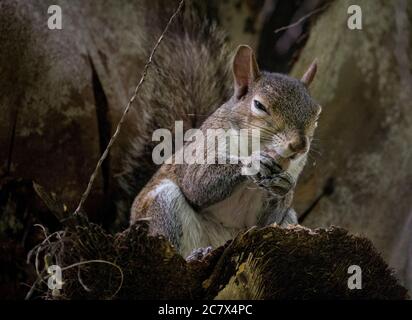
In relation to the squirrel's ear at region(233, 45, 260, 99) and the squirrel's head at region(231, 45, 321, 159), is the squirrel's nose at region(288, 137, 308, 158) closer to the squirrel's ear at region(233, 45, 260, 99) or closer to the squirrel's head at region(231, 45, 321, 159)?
the squirrel's head at region(231, 45, 321, 159)

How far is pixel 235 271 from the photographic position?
4.87 feet

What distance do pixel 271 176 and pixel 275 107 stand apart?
166 mm

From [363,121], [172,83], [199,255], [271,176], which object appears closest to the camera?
[199,255]

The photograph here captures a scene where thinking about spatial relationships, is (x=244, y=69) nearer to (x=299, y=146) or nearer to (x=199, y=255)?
(x=299, y=146)

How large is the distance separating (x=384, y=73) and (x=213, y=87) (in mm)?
538

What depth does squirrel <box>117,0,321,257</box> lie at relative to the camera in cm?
168

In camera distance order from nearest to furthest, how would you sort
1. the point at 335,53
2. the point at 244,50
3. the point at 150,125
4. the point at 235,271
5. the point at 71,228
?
the point at 71,228, the point at 235,271, the point at 244,50, the point at 150,125, the point at 335,53

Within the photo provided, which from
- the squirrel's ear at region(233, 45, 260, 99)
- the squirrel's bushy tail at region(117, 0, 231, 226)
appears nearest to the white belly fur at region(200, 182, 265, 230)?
the squirrel's ear at region(233, 45, 260, 99)

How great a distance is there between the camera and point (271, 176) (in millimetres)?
1650

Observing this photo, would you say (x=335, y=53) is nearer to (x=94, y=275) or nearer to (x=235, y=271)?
(x=235, y=271)

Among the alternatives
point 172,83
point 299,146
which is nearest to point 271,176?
point 299,146

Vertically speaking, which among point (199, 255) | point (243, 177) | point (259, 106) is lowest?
point (199, 255)

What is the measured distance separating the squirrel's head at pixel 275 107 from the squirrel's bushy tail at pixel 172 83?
29cm

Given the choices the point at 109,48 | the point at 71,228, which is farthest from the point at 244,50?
the point at 71,228
